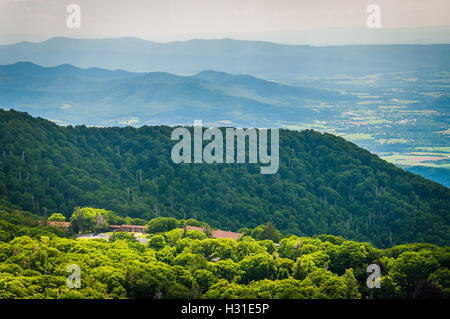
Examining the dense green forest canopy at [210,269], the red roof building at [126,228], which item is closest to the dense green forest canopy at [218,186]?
the red roof building at [126,228]

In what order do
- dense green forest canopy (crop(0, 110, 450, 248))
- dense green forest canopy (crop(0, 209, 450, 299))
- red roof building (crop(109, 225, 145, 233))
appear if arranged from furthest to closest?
dense green forest canopy (crop(0, 110, 450, 248)) → red roof building (crop(109, 225, 145, 233)) → dense green forest canopy (crop(0, 209, 450, 299))

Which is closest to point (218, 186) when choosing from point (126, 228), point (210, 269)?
point (126, 228)

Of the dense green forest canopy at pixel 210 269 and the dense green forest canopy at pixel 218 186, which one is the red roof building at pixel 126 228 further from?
the dense green forest canopy at pixel 218 186

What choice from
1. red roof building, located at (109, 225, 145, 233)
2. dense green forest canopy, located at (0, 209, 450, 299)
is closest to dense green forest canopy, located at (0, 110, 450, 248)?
red roof building, located at (109, 225, 145, 233)

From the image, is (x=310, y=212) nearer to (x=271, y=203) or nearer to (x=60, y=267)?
(x=271, y=203)

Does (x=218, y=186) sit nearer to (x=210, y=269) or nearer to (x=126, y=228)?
(x=126, y=228)

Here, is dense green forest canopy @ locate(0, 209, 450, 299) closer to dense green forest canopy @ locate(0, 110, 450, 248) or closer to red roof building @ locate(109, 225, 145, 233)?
red roof building @ locate(109, 225, 145, 233)

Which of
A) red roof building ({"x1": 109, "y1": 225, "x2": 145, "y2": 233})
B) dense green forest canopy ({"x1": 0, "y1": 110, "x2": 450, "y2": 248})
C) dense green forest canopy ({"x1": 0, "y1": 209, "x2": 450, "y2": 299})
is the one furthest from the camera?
dense green forest canopy ({"x1": 0, "y1": 110, "x2": 450, "y2": 248})
